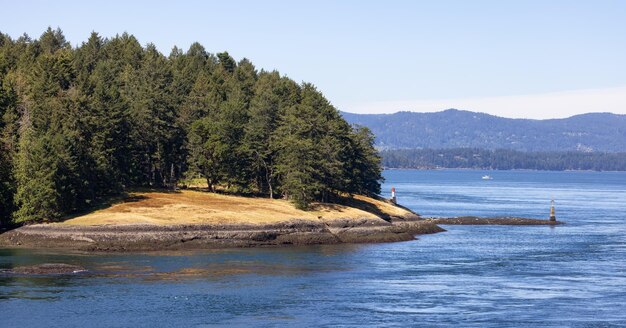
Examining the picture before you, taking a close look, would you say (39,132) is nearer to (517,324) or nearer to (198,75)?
(517,324)

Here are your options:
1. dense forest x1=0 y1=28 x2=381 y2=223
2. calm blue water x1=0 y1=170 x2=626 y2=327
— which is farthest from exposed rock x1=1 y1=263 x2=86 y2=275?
dense forest x1=0 y1=28 x2=381 y2=223

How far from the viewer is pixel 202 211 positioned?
107 metres

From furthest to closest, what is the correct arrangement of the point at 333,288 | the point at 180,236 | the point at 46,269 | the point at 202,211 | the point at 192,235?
the point at 202,211 → the point at 192,235 → the point at 180,236 → the point at 46,269 → the point at 333,288

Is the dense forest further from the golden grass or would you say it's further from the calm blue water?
the calm blue water

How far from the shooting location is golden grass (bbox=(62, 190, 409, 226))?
10081cm

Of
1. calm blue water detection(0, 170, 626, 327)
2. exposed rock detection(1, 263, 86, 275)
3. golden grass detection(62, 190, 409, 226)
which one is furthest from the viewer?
golden grass detection(62, 190, 409, 226)

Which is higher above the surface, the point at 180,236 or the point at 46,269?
the point at 180,236

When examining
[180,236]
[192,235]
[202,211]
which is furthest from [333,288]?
[202,211]

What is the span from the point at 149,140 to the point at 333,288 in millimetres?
58680

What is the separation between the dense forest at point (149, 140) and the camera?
102 meters

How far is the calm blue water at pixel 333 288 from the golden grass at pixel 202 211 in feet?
27.8

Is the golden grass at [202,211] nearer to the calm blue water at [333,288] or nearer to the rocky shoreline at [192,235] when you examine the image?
the rocky shoreline at [192,235]

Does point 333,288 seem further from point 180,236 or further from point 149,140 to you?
point 149,140

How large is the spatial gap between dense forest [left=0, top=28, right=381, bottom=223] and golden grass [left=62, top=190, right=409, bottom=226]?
3045mm
